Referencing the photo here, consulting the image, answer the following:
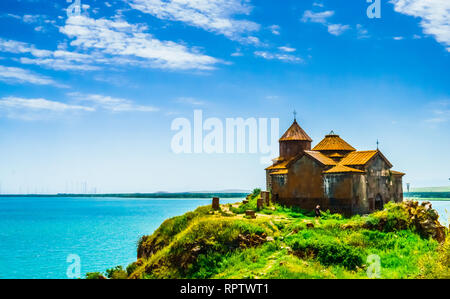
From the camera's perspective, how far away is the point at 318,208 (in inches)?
1053

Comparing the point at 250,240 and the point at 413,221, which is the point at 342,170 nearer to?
the point at 413,221

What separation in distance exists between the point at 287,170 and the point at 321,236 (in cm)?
1171

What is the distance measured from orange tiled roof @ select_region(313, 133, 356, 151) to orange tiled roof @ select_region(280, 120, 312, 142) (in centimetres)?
179

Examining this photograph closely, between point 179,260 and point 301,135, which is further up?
point 301,135

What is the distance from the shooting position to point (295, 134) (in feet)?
115

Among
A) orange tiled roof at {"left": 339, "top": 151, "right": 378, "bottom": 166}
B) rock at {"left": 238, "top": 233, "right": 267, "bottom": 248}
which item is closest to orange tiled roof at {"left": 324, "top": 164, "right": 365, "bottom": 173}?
orange tiled roof at {"left": 339, "top": 151, "right": 378, "bottom": 166}

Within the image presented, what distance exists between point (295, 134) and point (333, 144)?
3767 millimetres

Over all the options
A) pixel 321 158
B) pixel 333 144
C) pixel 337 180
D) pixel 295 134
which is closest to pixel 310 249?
pixel 337 180

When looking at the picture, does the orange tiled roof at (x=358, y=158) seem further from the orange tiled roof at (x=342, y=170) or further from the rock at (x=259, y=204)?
the rock at (x=259, y=204)

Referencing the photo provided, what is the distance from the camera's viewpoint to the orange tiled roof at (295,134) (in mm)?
34750

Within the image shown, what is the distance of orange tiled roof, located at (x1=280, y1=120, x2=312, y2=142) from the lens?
114 ft

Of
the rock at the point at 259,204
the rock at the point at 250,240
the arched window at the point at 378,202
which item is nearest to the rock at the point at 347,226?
the rock at the point at 250,240
